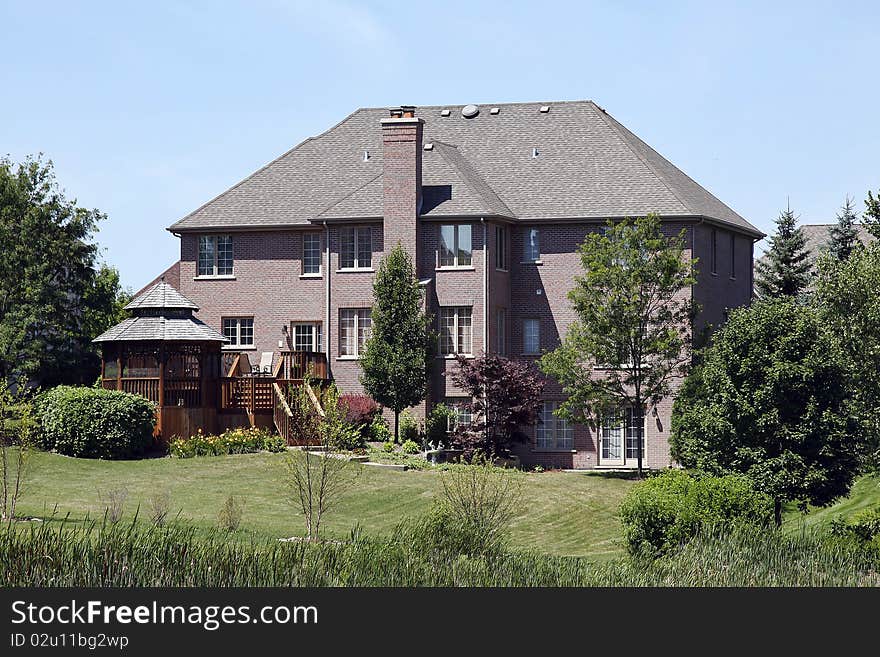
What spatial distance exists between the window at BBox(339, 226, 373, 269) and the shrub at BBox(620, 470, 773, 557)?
22.2 m

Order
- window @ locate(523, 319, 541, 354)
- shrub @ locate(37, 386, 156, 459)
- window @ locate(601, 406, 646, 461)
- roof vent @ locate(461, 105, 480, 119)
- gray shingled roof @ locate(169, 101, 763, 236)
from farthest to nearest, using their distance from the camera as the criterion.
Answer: roof vent @ locate(461, 105, 480, 119) → window @ locate(523, 319, 541, 354) → gray shingled roof @ locate(169, 101, 763, 236) → window @ locate(601, 406, 646, 461) → shrub @ locate(37, 386, 156, 459)

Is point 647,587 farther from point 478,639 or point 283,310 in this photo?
point 283,310

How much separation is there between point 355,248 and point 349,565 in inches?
1162

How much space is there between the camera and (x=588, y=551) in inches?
1251

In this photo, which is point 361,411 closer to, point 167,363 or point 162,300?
point 167,363

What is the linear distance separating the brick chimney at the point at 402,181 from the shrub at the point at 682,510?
20.8 m

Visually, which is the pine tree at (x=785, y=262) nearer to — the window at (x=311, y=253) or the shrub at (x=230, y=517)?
the window at (x=311, y=253)

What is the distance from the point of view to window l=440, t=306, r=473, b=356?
4759 cm

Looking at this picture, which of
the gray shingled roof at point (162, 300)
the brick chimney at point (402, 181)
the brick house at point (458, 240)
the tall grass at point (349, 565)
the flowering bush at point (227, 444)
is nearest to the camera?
the tall grass at point (349, 565)

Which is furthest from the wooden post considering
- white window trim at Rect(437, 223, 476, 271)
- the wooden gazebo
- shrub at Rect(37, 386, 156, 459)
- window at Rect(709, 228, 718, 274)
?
window at Rect(709, 228, 718, 274)

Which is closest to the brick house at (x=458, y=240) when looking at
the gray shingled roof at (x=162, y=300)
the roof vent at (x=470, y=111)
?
the roof vent at (x=470, y=111)

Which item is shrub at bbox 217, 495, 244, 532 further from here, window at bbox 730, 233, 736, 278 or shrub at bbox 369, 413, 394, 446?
window at bbox 730, 233, 736, 278

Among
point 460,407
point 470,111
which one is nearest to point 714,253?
point 460,407

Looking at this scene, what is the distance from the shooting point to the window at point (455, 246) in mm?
47750
